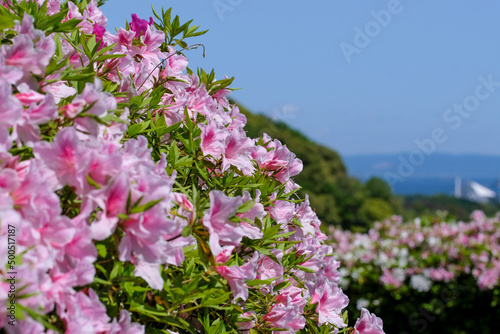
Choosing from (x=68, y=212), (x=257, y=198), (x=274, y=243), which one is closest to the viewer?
(x=68, y=212)

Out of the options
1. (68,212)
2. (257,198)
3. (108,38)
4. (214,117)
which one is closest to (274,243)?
(257,198)

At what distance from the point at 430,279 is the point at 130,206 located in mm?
6934

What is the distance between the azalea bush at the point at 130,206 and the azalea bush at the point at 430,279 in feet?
18.5

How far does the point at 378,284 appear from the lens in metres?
7.69

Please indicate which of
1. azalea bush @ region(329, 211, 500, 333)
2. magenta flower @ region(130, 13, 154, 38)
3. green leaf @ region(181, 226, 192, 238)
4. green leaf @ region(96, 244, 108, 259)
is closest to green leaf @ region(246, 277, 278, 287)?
green leaf @ region(181, 226, 192, 238)

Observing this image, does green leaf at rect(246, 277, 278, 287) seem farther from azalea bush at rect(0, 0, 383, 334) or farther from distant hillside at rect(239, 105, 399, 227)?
distant hillside at rect(239, 105, 399, 227)

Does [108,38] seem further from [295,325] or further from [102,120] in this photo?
[295,325]

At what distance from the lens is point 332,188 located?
26047mm

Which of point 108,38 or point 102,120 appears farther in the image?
point 108,38

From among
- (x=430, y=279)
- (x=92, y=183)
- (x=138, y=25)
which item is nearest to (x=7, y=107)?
(x=92, y=183)

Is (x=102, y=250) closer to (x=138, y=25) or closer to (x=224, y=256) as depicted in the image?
(x=224, y=256)

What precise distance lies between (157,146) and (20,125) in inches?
26.6

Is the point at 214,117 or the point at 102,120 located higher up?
the point at 214,117

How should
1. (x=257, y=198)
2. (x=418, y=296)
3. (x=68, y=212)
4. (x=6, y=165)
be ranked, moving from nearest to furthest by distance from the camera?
(x=6, y=165)
(x=68, y=212)
(x=257, y=198)
(x=418, y=296)
